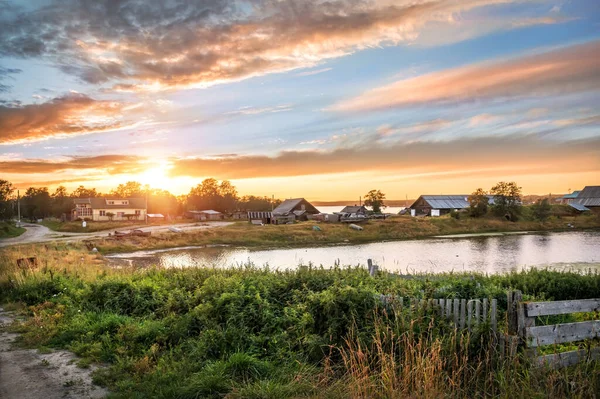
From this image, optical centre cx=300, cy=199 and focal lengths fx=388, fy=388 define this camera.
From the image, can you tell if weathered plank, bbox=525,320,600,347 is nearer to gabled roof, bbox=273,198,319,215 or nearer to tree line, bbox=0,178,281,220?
gabled roof, bbox=273,198,319,215

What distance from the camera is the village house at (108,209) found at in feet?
283

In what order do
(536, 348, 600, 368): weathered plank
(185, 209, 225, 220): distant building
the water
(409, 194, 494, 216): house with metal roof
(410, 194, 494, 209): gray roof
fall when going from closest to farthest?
(536, 348, 600, 368): weathered plank, the water, (409, 194, 494, 216): house with metal roof, (410, 194, 494, 209): gray roof, (185, 209, 225, 220): distant building

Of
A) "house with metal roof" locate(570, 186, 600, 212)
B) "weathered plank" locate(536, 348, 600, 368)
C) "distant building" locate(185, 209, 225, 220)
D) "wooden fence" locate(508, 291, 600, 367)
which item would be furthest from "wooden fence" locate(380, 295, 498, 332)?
"house with metal roof" locate(570, 186, 600, 212)

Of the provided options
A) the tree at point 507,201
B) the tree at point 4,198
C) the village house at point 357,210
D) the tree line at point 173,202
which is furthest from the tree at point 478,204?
the tree at point 4,198

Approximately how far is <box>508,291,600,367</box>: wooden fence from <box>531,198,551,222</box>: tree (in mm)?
75500

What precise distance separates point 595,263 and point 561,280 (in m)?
19.4

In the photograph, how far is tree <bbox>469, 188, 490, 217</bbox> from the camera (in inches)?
2766

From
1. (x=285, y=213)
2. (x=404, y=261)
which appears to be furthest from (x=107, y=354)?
(x=285, y=213)

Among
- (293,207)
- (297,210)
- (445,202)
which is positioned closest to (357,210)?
(297,210)

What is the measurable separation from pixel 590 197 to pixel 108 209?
373 ft

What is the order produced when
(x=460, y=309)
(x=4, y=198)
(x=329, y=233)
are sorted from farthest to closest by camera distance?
(x=4, y=198) < (x=329, y=233) < (x=460, y=309)

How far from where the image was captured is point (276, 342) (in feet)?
24.5

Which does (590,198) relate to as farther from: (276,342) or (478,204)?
(276,342)

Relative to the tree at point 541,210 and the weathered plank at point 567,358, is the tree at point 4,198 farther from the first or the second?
the tree at point 541,210
